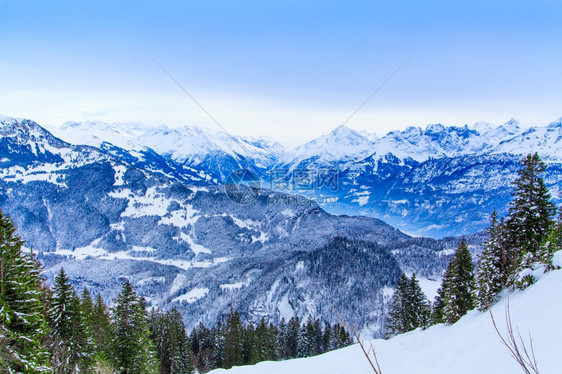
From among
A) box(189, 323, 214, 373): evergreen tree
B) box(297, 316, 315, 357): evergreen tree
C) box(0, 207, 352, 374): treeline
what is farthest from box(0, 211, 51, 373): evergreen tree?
box(297, 316, 315, 357): evergreen tree

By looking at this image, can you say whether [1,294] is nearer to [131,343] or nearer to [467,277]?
[131,343]

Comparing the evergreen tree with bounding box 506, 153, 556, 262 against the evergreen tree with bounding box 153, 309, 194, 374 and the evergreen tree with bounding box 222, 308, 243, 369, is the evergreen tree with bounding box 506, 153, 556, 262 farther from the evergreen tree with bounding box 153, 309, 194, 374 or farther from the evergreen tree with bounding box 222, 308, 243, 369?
the evergreen tree with bounding box 153, 309, 194, 374

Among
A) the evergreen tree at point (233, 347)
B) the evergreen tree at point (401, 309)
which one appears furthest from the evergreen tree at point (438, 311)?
the evergreen tree at point (233, 347)

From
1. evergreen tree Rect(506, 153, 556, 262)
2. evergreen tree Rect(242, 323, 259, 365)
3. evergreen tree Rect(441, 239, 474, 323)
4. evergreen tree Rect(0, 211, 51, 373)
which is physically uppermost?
evergreen tree Rect(506, 153, 556, 262)

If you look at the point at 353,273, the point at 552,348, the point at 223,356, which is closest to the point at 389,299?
the point at 353,273

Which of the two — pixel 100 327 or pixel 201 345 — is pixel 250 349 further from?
pixel 100 327
